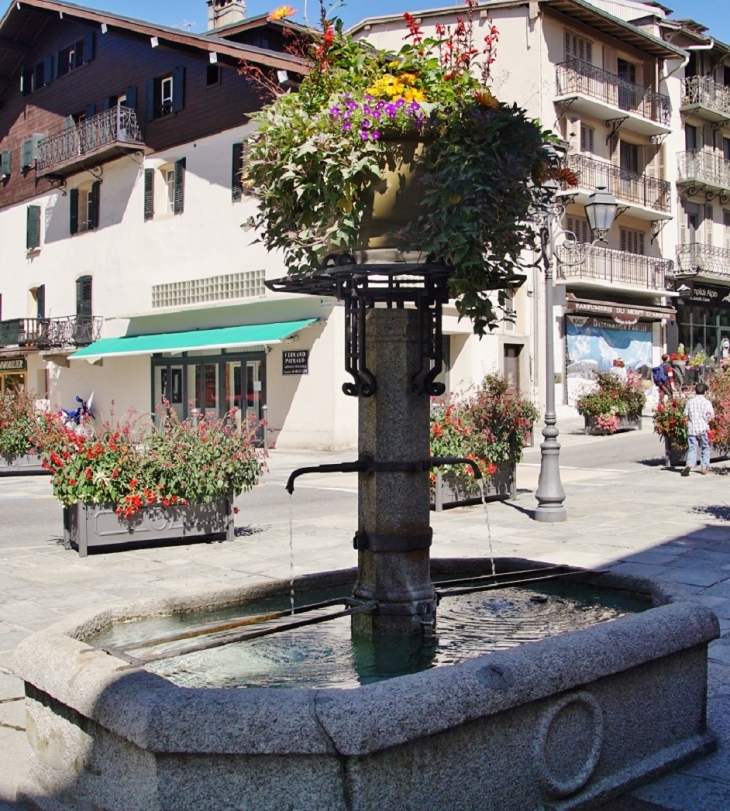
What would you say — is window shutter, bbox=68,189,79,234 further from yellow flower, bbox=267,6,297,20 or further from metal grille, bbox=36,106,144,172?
yellow flower, bbox=267,6,297,20

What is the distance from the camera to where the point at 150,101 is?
29578mm

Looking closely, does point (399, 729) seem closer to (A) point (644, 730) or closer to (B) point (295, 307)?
(A) point (644, 730)

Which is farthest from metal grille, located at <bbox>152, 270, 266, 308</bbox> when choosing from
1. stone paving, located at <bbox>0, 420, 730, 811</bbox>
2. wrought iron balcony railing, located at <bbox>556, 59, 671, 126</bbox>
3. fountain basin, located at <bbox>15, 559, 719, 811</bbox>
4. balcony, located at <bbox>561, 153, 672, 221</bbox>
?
fountain basin, located at <bbox>15, 559, 719, 811</bbox>

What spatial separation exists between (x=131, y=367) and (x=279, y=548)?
21.4m

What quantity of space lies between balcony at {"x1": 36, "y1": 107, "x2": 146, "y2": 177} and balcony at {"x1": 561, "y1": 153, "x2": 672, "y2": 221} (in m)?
13.7

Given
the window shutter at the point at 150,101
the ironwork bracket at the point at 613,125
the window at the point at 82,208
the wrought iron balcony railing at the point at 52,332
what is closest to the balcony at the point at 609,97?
the ironwork bracket at the point at 613,125

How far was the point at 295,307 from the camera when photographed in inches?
966

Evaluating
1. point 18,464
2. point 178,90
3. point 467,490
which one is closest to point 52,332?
point 178,90

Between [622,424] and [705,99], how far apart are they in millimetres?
17409

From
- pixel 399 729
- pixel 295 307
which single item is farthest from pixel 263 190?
pixel 295 307

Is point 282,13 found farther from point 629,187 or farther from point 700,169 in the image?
point 700,169

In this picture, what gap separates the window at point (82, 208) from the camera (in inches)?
1275

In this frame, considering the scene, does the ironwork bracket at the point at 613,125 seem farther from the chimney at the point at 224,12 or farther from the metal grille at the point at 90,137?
the metal grille at the point at 90,137

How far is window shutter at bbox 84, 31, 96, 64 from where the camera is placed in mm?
32344
